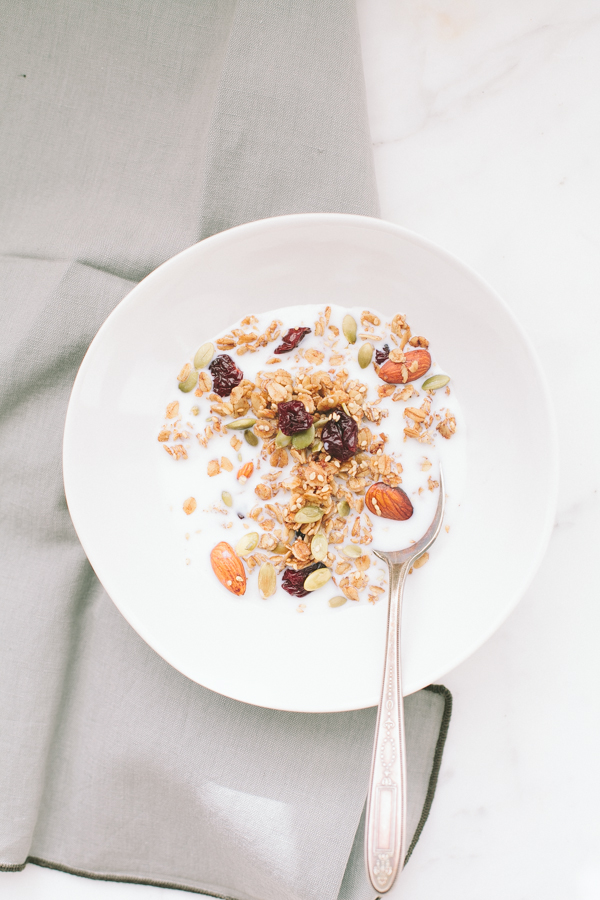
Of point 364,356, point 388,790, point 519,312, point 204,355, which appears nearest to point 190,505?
point 204,355

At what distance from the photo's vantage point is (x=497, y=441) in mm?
773

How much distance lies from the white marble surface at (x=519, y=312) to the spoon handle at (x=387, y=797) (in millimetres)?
201

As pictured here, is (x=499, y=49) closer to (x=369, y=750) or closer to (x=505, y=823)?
(x=369, y=750)

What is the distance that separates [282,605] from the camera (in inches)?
30.9

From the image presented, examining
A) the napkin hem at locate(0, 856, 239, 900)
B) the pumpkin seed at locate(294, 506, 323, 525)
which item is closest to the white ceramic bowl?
the pumpkin seed at locate(294, 506, 323, 525)

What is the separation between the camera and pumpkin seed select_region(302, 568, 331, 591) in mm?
758

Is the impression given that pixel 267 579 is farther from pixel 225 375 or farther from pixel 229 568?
pixel 225 375

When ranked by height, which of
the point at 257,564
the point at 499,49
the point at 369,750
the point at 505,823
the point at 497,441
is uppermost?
the point at 499,49

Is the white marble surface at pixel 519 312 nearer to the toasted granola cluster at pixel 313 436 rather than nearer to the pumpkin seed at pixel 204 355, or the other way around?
the toasted granola cluster at pixel 313 436

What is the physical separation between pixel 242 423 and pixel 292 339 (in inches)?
4.9

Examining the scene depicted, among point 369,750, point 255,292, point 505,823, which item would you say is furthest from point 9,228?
point 505,823

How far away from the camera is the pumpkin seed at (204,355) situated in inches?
30.6

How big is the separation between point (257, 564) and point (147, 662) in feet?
0.66

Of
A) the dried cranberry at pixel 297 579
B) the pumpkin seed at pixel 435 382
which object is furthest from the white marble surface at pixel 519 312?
the dried cranberry at pixel 297 579
